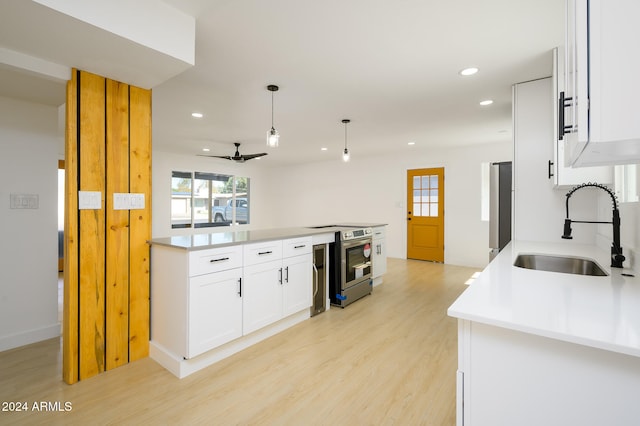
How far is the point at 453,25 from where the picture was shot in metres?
2.01

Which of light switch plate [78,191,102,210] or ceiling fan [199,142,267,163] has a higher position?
ceiling fan [199,142,267,163]

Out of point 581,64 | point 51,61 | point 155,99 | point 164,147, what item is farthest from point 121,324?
point 164,147

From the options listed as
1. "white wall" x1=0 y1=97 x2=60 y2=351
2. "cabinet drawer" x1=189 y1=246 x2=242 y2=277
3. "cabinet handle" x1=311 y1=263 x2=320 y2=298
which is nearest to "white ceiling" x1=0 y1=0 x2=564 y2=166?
"white wall" x1=0 y1=97 x2=60 y2=351

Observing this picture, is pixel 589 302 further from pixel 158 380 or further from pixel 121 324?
pixel 121 324

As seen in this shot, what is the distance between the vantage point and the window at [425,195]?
251 inches

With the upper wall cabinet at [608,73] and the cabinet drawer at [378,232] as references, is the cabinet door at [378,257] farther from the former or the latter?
the upper wall cabinet at [608,73]

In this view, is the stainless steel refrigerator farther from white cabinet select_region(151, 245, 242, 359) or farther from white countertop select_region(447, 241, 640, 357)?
white cabinet select_region(151, 245, 242, 359)

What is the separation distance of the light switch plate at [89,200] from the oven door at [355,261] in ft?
7.77

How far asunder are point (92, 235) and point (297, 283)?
1.76 meters

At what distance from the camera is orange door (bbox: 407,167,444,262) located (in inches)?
247

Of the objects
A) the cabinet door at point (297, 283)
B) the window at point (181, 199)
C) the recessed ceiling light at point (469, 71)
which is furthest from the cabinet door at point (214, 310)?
the window at point (181, 199)

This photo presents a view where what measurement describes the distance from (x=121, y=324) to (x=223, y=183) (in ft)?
20.2

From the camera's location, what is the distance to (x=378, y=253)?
14.5 ft

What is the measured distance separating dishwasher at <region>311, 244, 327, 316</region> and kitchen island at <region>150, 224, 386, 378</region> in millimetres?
419
